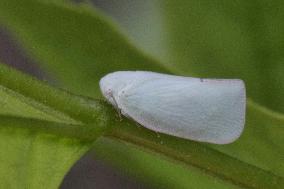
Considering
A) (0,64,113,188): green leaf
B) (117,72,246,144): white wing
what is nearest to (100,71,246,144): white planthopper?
(117,72,246,144): white wing

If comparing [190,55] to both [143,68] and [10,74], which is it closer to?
[143,68]

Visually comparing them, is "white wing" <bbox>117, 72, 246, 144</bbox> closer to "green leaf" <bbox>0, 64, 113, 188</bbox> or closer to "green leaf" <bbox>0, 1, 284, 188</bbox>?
"green leaf" <bbox>0, 1, 284, 188</bbox>

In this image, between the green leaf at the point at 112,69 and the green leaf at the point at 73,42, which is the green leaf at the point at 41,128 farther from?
the green leaf at the point at 73,42

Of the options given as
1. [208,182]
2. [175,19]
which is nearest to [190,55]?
[175,19]

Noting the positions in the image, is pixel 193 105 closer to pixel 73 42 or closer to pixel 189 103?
pixel 189 103

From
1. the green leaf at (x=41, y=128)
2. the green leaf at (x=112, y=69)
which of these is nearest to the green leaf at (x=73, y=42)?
the green leaf at (x=112, y=69)

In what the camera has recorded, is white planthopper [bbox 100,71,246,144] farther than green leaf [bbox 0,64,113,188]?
Yes

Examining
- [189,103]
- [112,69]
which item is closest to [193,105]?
Answer: [189,103]
